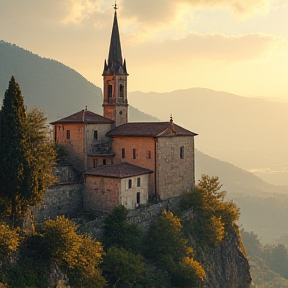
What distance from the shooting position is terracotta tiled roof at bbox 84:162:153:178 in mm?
40719

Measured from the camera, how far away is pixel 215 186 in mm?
48250

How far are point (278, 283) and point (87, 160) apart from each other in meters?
95.8

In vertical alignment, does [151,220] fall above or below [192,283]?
above

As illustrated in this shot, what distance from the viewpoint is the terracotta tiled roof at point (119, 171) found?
1603 inches

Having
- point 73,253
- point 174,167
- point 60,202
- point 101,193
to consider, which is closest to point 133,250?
point 101,193

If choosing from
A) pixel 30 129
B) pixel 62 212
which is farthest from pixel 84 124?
pixel 30 129

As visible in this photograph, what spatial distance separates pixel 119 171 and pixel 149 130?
263 inches

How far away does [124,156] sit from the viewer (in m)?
47.1

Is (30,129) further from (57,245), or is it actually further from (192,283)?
(192,283)

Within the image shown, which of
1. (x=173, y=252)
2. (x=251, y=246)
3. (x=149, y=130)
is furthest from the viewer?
(x=251, y=246)

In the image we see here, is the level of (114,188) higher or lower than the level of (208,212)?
higher

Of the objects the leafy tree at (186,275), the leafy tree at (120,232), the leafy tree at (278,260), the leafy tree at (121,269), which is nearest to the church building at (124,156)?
the leafy tree at (120,232)

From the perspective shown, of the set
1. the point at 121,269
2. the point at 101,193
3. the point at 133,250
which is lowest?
the point at 121,269

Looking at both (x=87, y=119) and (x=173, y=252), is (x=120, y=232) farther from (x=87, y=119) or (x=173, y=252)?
(x=87, y=119)
